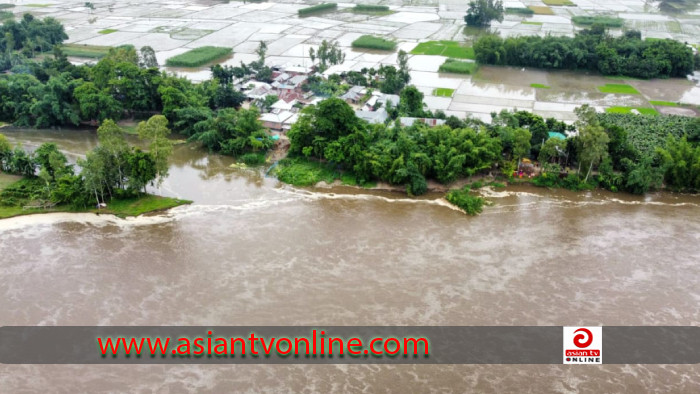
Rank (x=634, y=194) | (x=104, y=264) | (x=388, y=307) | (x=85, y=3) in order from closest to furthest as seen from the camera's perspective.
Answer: (x=388, y=307)
(x=104, y=264)
(x=634, y=194)
(x=85, y=3)

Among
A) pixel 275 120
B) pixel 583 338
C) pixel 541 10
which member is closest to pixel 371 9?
pixel 541 10

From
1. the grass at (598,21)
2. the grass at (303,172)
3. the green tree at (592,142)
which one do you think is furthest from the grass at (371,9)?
the green tree at (592,142)

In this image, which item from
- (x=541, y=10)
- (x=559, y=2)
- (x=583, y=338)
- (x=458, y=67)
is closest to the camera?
(x=583, y=338)

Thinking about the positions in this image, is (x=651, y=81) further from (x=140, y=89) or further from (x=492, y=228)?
(x=140, y=89)

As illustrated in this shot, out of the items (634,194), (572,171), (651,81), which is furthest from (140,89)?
(651,81)

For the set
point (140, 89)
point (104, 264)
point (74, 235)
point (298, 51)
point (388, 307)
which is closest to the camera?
point (388, 307)

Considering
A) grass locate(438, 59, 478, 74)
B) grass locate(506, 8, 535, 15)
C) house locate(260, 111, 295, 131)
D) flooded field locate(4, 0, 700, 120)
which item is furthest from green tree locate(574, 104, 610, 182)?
grass locate(506, 8, 535, 15)

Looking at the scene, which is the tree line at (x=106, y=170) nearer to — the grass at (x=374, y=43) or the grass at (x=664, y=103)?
the grass at (x=374, y=43)

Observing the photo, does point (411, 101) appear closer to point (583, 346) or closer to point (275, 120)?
point (275, 120)
